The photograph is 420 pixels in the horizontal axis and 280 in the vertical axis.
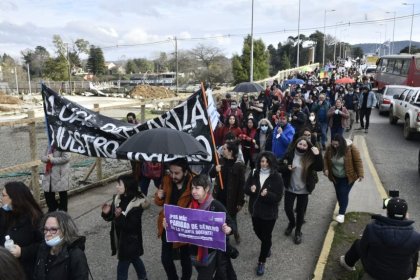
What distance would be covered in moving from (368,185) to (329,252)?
3.68 m

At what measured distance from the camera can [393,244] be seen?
12.8ft

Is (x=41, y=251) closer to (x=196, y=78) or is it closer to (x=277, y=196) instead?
(x=277, y=196)

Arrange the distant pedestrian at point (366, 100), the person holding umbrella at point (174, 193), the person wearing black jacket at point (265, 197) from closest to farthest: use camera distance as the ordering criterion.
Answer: the person holding umbrella at point (174, 193)
the person wearing black jacket at point (265, 197)
the distant pedestrian at point (366, 100)

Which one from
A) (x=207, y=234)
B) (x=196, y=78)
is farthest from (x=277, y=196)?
(x=196, y=78)

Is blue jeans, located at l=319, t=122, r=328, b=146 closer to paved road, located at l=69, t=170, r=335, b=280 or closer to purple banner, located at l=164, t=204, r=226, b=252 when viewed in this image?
paved road, located at l=69, t=170, r=335, b=280

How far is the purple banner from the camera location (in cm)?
410

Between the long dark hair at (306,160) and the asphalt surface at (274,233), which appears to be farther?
the long dark hair at (306,160)

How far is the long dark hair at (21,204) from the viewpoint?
3955 millimetres

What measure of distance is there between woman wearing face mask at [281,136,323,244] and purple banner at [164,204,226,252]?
2.24m

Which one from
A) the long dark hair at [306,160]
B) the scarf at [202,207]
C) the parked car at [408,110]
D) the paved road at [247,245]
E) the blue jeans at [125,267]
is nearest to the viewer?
the scarf at [202,207]

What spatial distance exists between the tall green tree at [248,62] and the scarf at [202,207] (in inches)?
1738

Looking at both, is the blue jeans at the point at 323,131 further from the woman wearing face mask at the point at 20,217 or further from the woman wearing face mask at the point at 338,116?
the woman wearing face mask at the point at 20,217

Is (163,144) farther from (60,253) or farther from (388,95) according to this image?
(388,95)

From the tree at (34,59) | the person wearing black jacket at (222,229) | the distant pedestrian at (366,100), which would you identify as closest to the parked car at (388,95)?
the distant pedestrian at (366,100)
